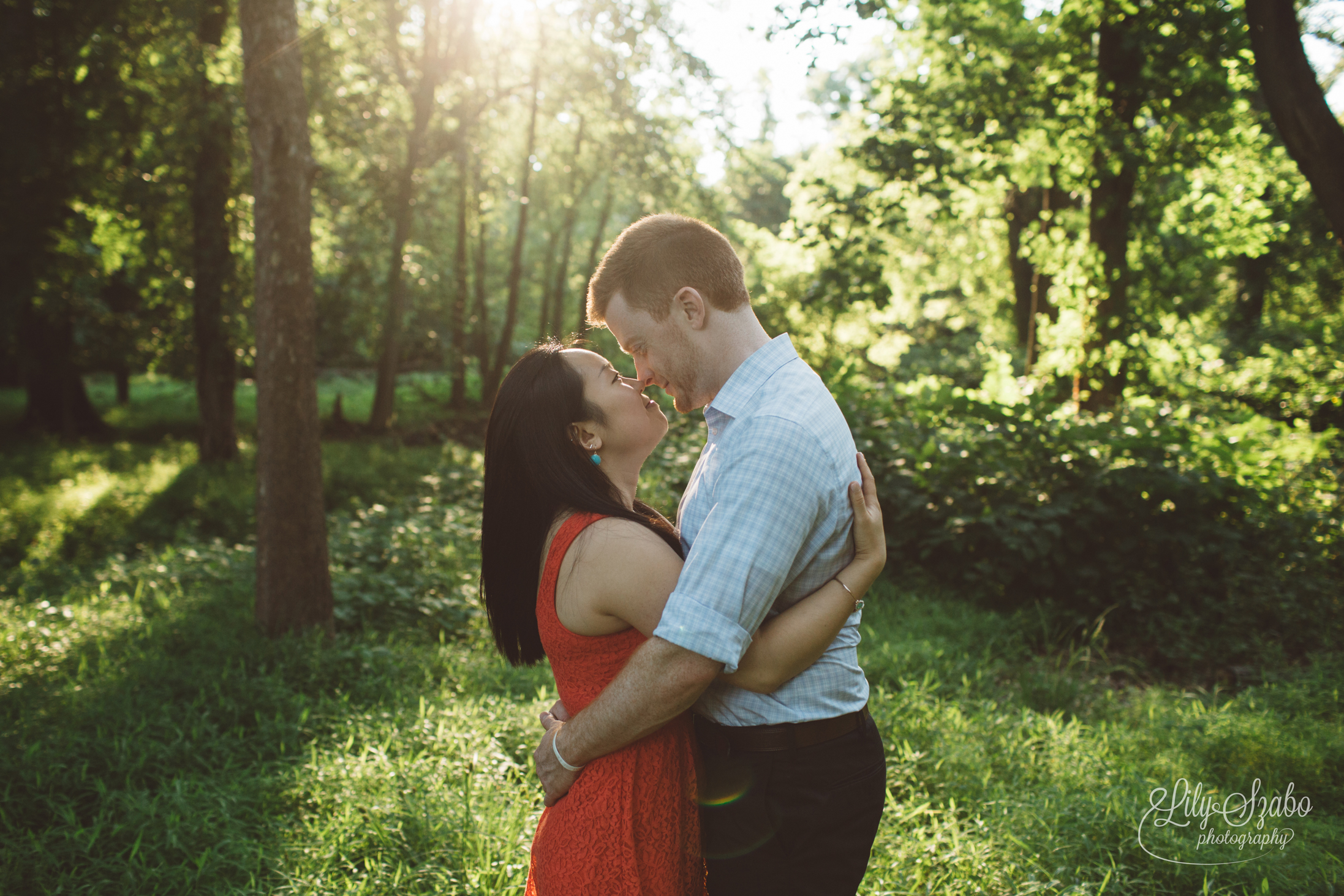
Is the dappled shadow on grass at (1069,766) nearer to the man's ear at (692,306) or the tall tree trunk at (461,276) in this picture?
the man's ear at (692,306)

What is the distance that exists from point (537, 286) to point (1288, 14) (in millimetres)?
33234

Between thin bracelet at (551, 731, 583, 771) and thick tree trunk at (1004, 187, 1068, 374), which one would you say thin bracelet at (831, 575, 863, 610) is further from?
thick tree trunk at (1004, 187, 1068, 374)

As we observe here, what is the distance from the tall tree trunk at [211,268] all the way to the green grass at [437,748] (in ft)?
22.4

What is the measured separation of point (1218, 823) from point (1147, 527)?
378cm

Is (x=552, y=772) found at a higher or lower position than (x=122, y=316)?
higher

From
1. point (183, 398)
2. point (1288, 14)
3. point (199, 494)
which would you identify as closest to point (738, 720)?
point (1288, 14)

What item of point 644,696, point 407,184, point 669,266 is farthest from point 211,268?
point 644,696

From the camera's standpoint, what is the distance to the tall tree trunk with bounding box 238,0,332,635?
508 cm

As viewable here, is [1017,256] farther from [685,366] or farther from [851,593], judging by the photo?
[851,593]

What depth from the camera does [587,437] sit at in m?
2.06

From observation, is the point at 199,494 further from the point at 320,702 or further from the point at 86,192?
the point at 320,702

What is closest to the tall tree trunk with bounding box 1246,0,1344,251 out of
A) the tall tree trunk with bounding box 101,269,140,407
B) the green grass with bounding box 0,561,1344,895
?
the green grass with bounding box 0,561,1344,895

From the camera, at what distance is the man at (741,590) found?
150cm

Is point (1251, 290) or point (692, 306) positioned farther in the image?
point (1251, 290)
